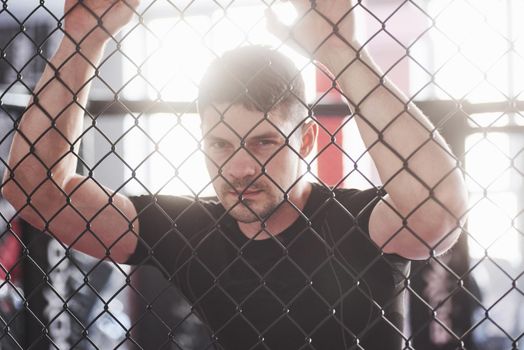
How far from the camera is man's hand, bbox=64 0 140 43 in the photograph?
1.20 metres

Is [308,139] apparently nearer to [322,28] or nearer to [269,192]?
[269,192]

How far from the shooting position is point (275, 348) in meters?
1.31

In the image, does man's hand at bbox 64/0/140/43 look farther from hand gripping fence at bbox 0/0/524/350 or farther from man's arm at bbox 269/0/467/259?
man's arm at bbox 269/0/467/259

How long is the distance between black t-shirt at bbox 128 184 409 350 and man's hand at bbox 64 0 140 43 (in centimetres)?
41

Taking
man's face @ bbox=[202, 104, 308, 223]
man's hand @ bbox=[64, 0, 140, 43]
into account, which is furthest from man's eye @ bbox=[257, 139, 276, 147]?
man's hand @ bbox=[64, 0, 140, 43]

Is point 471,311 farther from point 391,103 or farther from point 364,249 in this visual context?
point 391,103

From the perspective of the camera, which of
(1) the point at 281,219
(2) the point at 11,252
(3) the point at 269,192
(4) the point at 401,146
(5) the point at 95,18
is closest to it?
(4) the point at 401,146

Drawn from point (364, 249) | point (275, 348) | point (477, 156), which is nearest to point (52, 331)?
point (275, 348)

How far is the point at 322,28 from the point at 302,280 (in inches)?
24.3

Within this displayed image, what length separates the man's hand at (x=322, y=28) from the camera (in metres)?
1.00

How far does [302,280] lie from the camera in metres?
1.31

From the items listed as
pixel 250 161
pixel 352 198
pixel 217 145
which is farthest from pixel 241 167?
pixel 352 198

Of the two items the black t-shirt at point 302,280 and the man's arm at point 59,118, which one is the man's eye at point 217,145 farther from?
the man's arm at point 59,118

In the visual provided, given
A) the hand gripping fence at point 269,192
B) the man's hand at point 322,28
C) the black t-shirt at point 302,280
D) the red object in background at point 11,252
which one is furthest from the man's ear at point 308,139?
the red object in background at point 11,252
